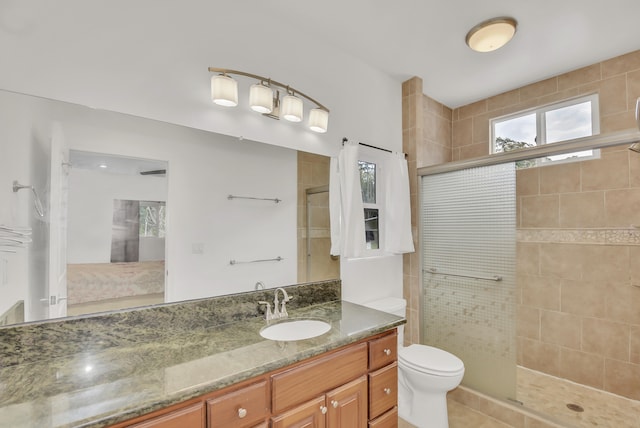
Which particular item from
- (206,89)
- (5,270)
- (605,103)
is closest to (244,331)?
(5,270)

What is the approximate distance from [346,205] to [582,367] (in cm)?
233

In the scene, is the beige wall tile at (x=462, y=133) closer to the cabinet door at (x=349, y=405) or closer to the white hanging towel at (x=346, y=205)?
the white hanging towel at (x=346, y=205)

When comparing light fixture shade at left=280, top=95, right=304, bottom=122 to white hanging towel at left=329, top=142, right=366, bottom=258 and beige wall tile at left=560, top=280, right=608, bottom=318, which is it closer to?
white hanging towel at left=329, top=142, right=366, bottom=258

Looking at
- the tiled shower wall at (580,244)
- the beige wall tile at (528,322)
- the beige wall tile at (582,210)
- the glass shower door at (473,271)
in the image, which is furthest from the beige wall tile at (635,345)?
the glass shower door at (473,271)

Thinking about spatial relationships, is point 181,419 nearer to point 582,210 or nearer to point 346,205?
point 346,205

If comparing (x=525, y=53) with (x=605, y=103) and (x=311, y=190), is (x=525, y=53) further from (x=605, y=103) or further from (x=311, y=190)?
(x=311, y=190)

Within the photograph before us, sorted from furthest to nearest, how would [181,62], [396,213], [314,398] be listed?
1. [396,213]
2. [181,62]
3. [314,398]

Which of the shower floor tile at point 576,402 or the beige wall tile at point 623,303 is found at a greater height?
the beige wall tile at point 623,303

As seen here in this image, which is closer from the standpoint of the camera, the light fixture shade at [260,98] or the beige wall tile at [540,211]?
the light fixture shade at [260,98]

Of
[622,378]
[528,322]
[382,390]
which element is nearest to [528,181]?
[528,322]

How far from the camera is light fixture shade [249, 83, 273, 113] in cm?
165

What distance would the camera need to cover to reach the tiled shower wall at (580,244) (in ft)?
7.33

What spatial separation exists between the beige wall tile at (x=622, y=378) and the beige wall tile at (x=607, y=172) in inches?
52.6

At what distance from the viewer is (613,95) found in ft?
7.59
